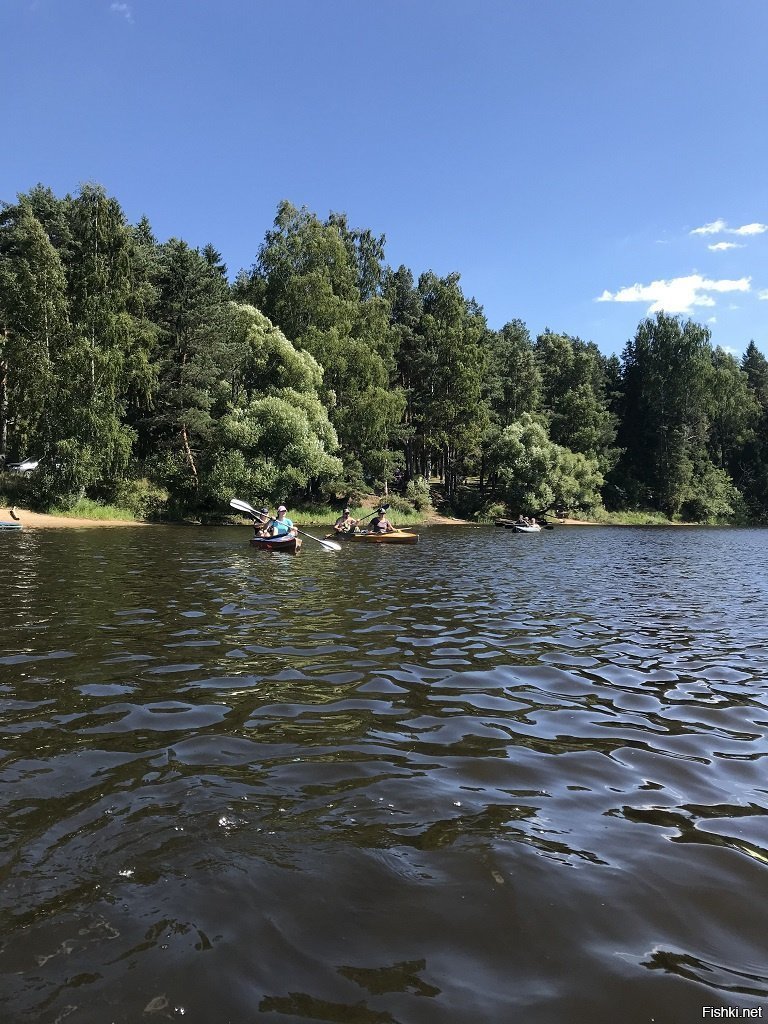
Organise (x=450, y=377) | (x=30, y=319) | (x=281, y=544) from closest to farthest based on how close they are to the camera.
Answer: (x=281, y=544) < (x=30, y=319) < (x=450, y=377)

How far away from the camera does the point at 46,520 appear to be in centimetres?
3366

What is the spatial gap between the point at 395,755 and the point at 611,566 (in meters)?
17.3

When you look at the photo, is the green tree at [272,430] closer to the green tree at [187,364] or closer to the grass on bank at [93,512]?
the green tree at [187,364]

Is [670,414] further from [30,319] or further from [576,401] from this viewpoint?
[30,319]

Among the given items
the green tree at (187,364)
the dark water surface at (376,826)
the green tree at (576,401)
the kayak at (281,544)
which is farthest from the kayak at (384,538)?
the green tree at (576,401)

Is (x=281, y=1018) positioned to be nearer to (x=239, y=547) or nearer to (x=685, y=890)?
(x=685, y=890)

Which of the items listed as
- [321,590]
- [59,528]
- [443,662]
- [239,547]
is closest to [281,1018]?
[443,662]

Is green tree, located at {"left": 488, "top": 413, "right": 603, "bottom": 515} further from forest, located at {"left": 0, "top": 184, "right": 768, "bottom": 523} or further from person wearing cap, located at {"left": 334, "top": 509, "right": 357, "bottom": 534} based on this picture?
person wearing cap, located at {"left": 334, "top": 509, "right": 357, "bottom": 534}

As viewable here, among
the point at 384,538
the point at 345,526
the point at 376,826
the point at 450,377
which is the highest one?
the point at 450,377

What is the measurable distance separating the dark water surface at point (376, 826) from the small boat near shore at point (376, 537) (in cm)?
1757

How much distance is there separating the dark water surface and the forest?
103 ft

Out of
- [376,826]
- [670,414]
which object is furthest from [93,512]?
[670,414]

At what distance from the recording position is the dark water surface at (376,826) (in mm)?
2643

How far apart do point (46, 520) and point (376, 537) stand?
17970mm
